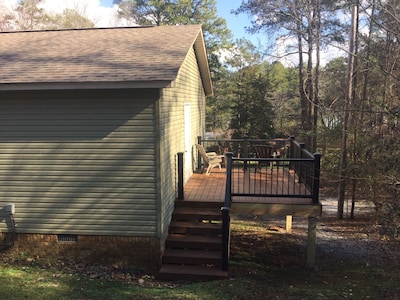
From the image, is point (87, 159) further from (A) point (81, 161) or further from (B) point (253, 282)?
(B) point (253, 282)

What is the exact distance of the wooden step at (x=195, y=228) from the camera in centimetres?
733

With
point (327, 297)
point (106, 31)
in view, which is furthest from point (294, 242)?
point (106, 31)

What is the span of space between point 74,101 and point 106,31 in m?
4.03

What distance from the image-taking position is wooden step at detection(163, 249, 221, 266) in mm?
6746

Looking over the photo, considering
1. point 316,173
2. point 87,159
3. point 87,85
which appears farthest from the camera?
point 316,173

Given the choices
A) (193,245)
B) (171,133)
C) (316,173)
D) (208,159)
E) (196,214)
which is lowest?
(193,245)

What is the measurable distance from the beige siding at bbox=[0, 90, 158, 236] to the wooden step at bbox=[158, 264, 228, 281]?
30.2 inches

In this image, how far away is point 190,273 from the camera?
652 cm

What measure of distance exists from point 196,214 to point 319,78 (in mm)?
16603

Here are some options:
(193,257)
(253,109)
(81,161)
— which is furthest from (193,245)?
(253,109)

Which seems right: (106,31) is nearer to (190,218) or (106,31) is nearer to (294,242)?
(190,218)

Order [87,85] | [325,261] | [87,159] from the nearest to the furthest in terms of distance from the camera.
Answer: [87,85] < [87,159] < [325,261]

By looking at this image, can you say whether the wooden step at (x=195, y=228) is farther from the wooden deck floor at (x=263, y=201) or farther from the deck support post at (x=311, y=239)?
the deck support post at (x=311, y=239)

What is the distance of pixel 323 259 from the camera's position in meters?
8.55
